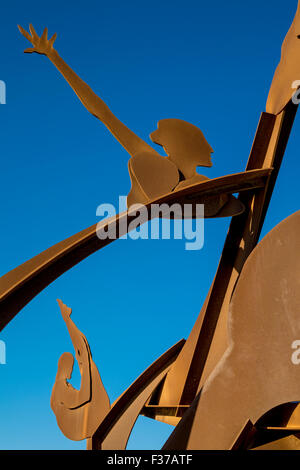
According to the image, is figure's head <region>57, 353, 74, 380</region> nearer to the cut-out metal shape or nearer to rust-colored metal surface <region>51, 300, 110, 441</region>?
rust-colored metal surface <region>51, 300, 110, 441</region>

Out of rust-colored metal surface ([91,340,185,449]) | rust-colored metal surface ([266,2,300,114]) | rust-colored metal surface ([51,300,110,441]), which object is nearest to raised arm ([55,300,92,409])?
rust-colored metal surface ([51,300,110,441])

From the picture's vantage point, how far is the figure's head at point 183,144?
6.63 meters

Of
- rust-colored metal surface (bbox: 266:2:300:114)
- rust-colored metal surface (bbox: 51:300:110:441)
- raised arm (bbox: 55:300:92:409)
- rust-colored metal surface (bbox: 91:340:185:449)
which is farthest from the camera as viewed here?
raised arm (bbox: 55:300:92:409)

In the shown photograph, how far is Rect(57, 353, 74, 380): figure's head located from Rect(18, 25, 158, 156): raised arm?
14.2ft

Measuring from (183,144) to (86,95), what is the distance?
125 centimetres

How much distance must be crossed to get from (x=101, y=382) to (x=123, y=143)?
13.1 ft

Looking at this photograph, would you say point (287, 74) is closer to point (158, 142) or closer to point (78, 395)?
point (158, 142)

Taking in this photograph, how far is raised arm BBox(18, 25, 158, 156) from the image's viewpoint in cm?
669

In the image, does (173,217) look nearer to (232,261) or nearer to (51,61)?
(232,261)

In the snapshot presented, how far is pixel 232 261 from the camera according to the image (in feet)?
22.9

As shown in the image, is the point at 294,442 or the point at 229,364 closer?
the point at 229,364

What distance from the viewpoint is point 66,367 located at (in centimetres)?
958

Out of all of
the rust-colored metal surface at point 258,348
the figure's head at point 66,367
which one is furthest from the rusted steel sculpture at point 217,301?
the figure's head at point 66,367
